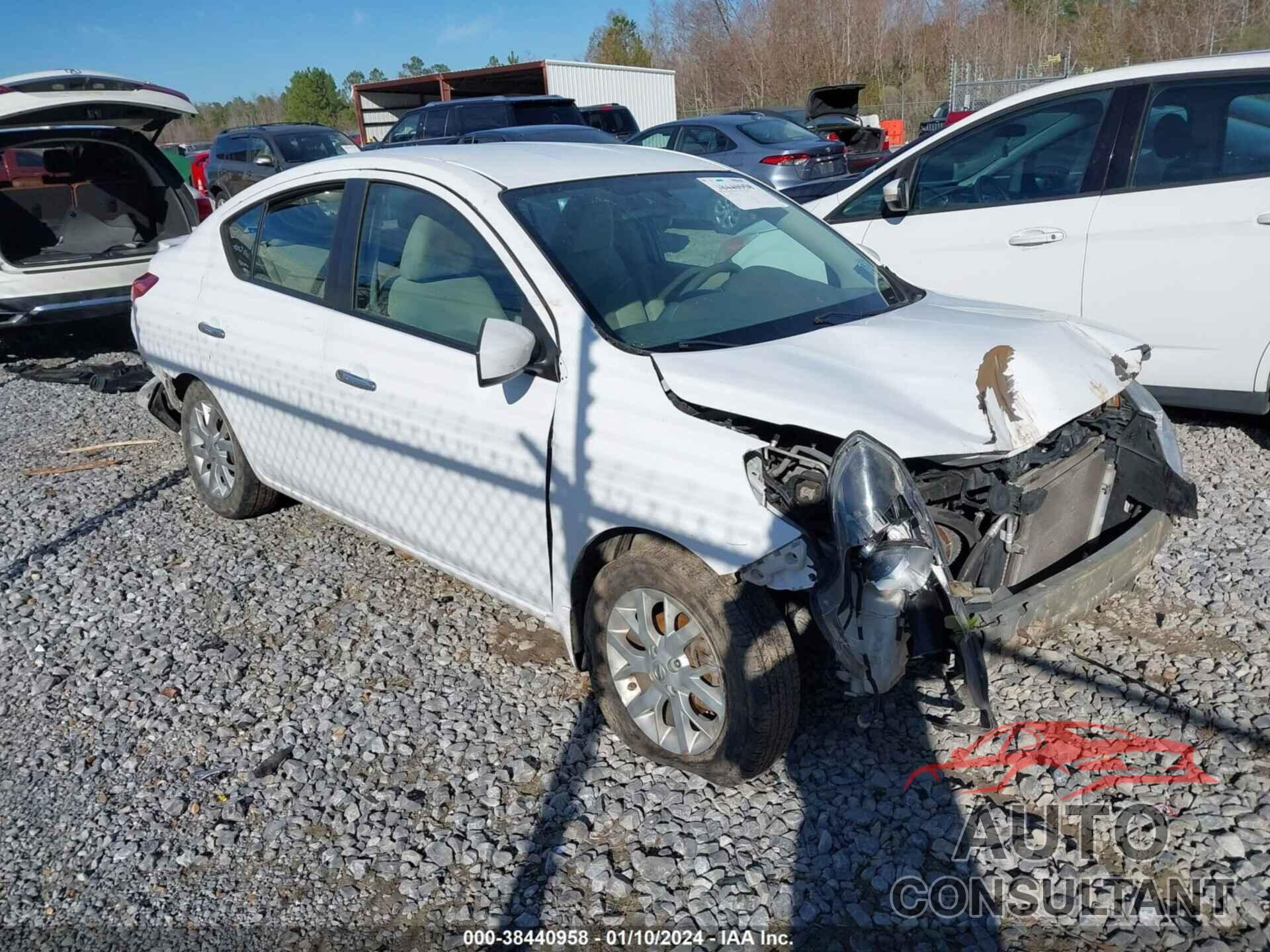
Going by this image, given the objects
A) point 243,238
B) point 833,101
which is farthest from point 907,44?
point 243,238

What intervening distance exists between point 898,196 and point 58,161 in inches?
276

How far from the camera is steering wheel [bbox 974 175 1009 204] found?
17.7 ft

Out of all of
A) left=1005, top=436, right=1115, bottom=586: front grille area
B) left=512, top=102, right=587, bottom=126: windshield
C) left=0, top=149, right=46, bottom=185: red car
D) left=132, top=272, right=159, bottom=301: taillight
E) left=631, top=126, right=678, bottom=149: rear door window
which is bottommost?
left=1005, top=436, right=1115, bottom=586: front grille area

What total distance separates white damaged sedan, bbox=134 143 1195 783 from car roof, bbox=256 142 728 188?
0.07 feet

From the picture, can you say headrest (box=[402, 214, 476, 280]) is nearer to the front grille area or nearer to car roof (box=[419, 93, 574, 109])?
the front grille area

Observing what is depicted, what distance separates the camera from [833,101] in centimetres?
1784

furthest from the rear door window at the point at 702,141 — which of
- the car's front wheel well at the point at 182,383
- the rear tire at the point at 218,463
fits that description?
the rear tire at the point at 218,463

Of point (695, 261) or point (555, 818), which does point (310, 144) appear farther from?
point (555, 818)

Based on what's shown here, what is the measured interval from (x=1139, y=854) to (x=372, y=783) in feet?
7.40

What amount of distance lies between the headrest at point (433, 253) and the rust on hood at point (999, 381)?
1733 millimetres

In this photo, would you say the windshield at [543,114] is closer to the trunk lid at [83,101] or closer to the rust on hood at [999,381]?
the trunk lid at [83,101]

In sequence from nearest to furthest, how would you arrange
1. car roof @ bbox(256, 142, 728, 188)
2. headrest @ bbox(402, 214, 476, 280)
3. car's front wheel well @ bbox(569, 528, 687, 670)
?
car's front wheel well @ bbox(569, 528, 687, 670) → headrest @ bbox(402, 214, 476, 280) → car roof @ bbox(256, 142, 728, 188)

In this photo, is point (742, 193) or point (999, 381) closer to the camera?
point (999, 381)

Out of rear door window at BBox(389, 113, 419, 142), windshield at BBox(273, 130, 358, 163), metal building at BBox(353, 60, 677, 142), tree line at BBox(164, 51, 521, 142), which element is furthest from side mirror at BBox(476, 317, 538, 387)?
tree line at BBox(164, 51, 521, 142)
